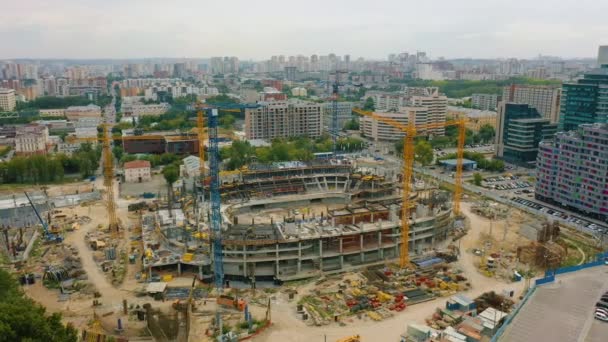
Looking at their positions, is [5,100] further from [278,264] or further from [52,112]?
[278,264]

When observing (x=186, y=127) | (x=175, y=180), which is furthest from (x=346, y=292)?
(x=186, y=127)

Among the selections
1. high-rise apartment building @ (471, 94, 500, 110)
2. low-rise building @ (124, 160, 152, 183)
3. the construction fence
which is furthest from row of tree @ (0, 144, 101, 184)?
high-rise apartment building @ (471, 94, 500, 110)

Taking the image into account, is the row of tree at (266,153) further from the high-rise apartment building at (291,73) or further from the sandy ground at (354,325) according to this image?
the high-rise apartment building at (291,73)

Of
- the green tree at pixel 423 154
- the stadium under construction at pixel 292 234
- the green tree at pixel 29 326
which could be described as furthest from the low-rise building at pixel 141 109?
the green tree at pixel 29 326

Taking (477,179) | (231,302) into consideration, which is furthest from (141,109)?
(231,302)

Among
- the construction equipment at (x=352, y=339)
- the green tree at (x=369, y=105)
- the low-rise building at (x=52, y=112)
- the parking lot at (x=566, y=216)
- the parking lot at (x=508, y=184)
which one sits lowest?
the construction equipment at (x=352, y=339)

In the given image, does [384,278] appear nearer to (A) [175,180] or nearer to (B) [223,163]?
(A) [175,180]
